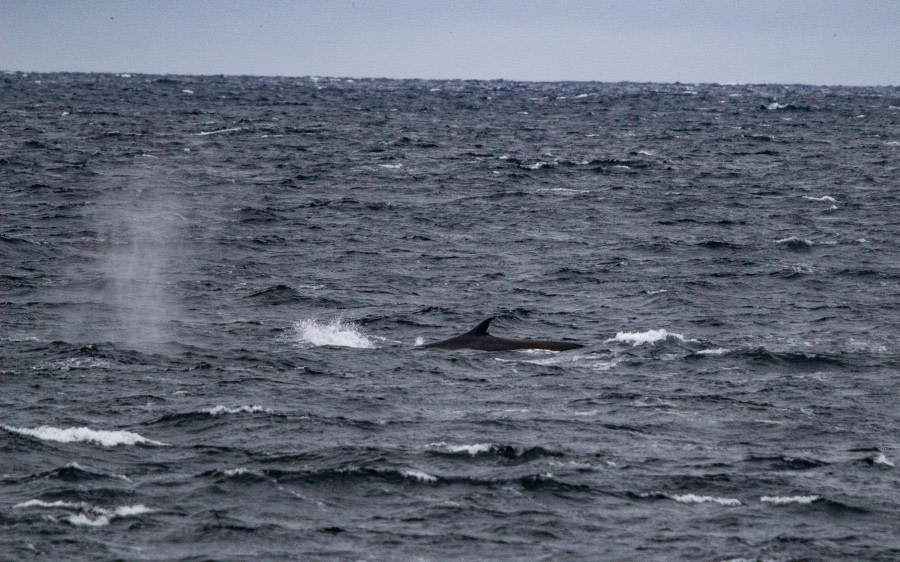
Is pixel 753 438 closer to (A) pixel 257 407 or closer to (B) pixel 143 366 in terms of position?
(A) pixel 257 407

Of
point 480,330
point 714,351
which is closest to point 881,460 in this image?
point 714,351

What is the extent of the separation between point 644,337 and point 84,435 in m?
19.3

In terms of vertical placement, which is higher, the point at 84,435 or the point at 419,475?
the point at 84,435

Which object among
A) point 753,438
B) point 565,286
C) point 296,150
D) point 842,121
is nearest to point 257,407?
point 753,438

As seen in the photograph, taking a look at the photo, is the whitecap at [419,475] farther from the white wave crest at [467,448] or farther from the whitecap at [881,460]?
the whitecap at [881,460]

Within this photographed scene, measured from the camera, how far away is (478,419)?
32.6 meters

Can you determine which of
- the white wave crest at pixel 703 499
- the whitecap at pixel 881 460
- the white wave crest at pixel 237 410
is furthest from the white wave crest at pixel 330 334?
the whitecap at pixel 881 460

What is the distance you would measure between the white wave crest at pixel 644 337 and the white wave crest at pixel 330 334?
809 centimetres

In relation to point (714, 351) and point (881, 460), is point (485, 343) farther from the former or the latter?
point (881, 460)

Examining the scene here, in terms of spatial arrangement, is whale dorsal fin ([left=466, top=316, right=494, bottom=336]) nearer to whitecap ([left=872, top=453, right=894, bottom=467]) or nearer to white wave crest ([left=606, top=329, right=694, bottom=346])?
white wave crest ([left=606, top=329, right=694, bottom=346])

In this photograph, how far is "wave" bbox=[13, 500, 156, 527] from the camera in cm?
2478

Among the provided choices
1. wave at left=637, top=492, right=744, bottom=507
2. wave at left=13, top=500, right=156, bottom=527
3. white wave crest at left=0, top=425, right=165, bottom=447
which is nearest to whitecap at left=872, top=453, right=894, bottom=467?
wave at left=637, top=492, right=744, bottom=507

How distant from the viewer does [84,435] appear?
99.2 ft

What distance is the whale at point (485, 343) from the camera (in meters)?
40.6
